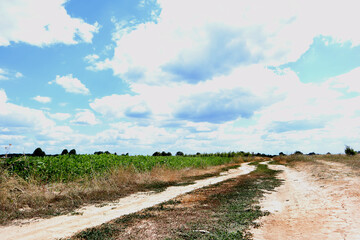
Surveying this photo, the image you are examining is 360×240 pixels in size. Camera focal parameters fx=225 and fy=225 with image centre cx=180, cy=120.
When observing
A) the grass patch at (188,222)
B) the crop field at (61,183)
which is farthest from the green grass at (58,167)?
the grass patch at (188,222)

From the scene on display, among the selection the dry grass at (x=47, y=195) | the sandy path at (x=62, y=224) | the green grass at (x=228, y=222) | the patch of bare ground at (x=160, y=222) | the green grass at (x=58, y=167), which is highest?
the green grass at (x=58, y=167)

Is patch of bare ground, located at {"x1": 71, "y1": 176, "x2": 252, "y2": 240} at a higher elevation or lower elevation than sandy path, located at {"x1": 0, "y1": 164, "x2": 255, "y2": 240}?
higher

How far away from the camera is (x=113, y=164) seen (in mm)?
17078

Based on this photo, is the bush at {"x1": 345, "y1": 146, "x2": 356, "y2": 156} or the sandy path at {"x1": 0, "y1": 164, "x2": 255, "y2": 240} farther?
the bush at {"x1": 345, "y1": 146, "x2": 356, "y2": 156}

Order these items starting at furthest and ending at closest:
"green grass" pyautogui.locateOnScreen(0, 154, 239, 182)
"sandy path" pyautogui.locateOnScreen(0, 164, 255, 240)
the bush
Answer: the bush → "green grass" pyautogui.locateOnScreen(0, 154, 239, 182) → "sandy path" pyautogui.locateOnScreen(0, 164, 255, 240)

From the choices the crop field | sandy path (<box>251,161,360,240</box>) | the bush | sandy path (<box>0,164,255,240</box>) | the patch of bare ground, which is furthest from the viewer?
the bush

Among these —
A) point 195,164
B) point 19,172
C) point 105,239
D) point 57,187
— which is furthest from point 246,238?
point 195,164

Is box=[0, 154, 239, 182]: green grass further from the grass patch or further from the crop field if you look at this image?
the grass patch

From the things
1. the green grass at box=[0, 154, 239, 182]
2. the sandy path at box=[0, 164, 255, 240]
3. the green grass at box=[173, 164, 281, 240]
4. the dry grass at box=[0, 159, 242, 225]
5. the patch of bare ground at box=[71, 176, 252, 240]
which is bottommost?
the sandy path at box=[0, 164, 255, 240]

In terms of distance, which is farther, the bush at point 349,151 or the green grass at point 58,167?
the bush at point 349,151

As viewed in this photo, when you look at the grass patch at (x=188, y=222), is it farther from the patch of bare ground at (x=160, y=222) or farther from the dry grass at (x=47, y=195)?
the dry grass at (x=47, y=195)

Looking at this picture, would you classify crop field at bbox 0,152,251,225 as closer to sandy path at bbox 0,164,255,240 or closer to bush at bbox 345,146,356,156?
sandy path at bbox 0,164,255,240

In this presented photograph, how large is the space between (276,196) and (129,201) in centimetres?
737

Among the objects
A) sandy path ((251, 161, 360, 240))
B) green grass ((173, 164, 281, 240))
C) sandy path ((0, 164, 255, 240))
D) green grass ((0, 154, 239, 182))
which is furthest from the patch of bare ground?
green grass ((0, 154, 239, 182))
